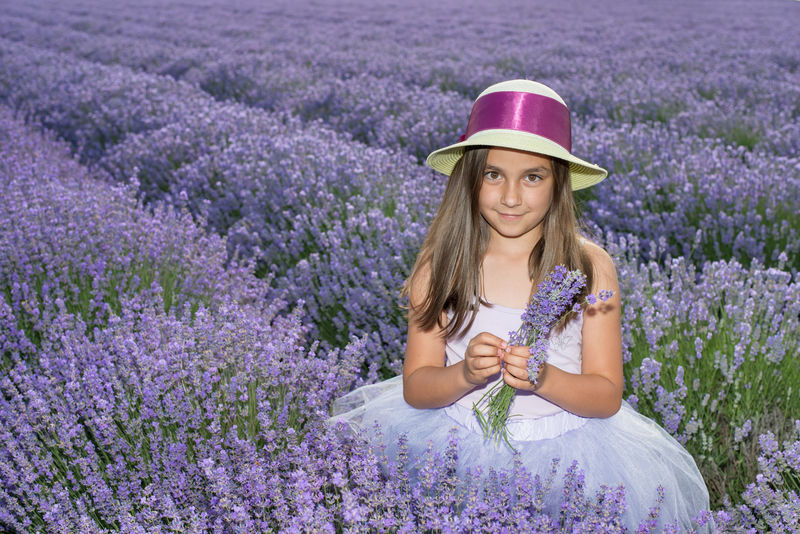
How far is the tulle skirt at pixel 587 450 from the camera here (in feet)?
5.92

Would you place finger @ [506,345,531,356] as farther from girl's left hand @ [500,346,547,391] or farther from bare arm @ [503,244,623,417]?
bare arm @ [503,244,623,417]

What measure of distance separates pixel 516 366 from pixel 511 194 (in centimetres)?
49

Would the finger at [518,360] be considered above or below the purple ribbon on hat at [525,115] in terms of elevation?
below

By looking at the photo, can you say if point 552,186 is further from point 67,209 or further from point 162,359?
point 67,209

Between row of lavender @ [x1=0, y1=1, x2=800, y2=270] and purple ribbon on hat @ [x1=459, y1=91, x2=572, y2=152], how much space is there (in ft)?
4.86

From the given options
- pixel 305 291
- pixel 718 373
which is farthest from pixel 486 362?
pixel 305 291

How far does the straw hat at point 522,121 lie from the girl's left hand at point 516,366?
494 mm

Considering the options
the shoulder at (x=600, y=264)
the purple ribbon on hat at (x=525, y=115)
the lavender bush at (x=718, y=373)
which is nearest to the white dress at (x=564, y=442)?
the shoulder at (x=600, y=264)

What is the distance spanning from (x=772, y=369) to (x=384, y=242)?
1.73m

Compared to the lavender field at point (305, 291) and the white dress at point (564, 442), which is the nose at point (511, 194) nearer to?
the white dress at point (564, 442)

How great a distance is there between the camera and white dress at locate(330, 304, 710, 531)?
5.95 feet

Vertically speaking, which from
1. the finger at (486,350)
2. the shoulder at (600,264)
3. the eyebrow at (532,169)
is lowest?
the finger at (486,350)

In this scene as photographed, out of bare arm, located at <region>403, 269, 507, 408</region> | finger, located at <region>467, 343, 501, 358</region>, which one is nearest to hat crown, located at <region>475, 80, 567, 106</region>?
bare arm, located at <region>403, 269, 507, 408</region>

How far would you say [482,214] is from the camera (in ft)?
6.17
